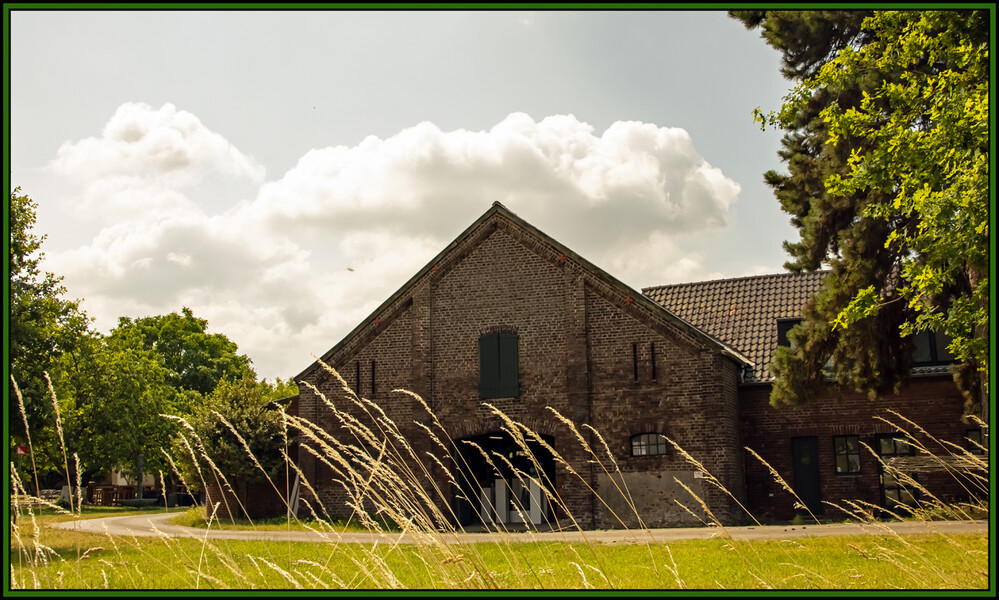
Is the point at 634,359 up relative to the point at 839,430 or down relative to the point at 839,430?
up

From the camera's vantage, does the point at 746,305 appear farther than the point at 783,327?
Yes

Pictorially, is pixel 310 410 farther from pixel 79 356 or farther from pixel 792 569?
pixel 792 569

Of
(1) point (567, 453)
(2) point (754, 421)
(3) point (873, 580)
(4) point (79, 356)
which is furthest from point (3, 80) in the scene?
(4) point (79, 356)

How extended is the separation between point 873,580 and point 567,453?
45.2 ft

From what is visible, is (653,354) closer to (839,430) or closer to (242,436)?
(839,430)

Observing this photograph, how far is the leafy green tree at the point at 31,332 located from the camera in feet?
54.1

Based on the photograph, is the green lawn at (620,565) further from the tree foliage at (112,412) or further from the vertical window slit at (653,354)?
the tree foliage at (112,412)

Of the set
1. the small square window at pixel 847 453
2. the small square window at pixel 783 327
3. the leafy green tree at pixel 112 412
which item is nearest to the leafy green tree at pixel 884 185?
the small square window at pixel 847 453

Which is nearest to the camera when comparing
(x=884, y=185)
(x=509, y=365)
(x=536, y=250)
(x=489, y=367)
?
(x=884, y=185)

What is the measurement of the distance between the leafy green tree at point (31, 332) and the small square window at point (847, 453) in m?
17.3

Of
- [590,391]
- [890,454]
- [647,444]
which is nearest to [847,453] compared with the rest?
[890,454]

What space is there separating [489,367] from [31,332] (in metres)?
10.3

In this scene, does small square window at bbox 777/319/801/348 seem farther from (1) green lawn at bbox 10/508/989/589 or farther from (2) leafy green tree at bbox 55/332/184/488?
(2) leafy green tree at bbox 55/332/184/488

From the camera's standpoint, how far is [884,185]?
37.4ft
